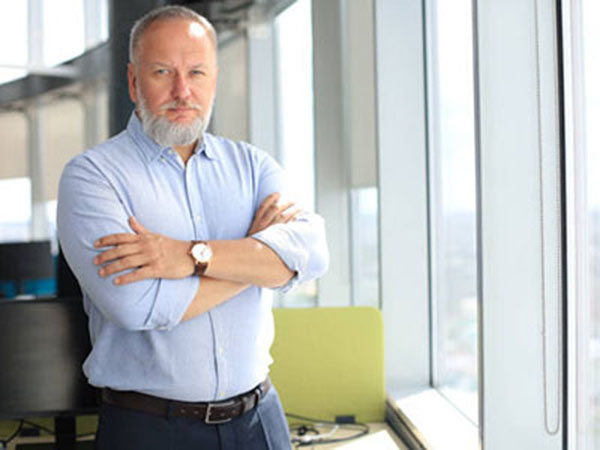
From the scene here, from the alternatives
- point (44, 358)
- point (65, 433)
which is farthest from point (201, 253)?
point (65, 433)

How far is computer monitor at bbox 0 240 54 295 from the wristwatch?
336 centimetres

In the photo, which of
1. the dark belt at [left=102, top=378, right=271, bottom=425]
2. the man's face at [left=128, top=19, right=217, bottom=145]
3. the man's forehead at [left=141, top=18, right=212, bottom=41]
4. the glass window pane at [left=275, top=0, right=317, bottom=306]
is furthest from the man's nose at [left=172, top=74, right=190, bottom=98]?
the glass window pane at [left=275, top=0, right=317, bottom=306]

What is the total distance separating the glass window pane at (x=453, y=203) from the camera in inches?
103

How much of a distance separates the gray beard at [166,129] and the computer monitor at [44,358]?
0.79m

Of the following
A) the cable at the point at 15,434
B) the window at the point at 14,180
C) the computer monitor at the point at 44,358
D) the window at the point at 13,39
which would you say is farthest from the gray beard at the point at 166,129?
the window at the point at 13,39

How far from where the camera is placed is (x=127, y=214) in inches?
66.6

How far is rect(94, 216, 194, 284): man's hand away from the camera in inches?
62.5

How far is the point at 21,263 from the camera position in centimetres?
466

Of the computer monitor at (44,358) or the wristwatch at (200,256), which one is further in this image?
the computer monitor at (44,358)

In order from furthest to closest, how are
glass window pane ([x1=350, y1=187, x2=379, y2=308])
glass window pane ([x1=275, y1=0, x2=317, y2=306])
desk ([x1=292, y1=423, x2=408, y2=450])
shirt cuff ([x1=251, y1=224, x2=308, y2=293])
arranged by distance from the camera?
glass window pane ([x1=275, y1=0, x2=317, y2=306]) < glass window pane ([x1=350, y1=187, x2=379, y2=308]) < desk ([x1=292, y1=423, x2=408, y2=450]) < shirt cuff ([x1=251, y1=224, x2=308, y2=293])

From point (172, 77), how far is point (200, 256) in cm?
45

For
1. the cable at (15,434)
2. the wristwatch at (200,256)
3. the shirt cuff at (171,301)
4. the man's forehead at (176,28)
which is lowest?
the cable at (15,434)

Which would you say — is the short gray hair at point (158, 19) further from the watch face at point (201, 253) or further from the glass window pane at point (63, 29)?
the glass window pane at point (63, 29)

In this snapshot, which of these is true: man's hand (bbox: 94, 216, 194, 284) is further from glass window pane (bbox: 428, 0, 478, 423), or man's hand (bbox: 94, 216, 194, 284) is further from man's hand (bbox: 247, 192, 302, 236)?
glass window pane (bbox: 428, 0, 478, 423)
